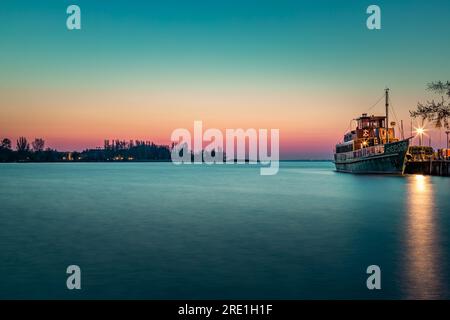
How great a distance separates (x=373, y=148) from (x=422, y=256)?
61.8 m

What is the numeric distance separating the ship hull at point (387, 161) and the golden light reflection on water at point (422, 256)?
4038 cm

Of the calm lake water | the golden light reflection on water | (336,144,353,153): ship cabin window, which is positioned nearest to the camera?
the golden light reflection on water

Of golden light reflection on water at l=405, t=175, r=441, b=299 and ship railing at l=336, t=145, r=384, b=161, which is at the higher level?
ship railing at l=336, t=145, r=384, b=161

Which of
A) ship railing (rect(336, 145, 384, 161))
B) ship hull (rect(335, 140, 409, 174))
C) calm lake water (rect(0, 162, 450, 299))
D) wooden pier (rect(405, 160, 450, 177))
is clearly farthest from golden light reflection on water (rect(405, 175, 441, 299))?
wooden pier (rect(405, 160, 450, 177))

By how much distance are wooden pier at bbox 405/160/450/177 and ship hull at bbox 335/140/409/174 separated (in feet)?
24.0

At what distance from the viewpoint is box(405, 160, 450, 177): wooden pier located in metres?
72.1

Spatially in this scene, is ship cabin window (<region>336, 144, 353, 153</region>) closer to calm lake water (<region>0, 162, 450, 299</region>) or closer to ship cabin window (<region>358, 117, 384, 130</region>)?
ship cabin window (<region>358, 117, 384, 130</region>)

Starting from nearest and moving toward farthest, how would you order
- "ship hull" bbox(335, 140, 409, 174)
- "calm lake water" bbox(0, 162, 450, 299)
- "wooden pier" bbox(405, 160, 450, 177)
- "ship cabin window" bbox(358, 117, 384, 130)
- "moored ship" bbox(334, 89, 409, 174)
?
"calm lake water" bbox(0, 162, 450, 299) → "ship hull" bbox(335, 140, 409, 174) → "moored ship" bbox(334, 89, 409, 174) → "wooden pier" bbox(405, 160, 450, 177) → "ship cabin window" bbox(358, 117, 384, 130)

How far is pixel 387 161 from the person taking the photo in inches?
2805

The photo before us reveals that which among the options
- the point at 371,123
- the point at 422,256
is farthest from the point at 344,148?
the point at 422,256

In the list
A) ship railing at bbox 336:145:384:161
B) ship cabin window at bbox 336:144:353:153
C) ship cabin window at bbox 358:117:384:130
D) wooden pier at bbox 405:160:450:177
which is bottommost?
wooden pier at bbox 405:160:450:177
